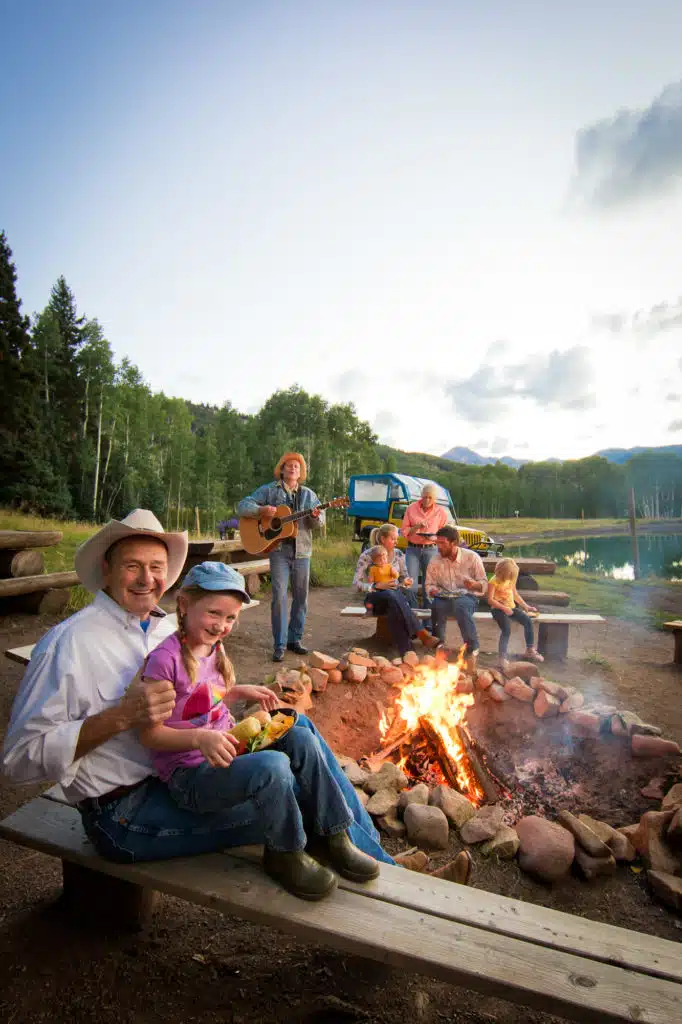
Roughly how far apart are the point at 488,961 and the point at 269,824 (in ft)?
2.34

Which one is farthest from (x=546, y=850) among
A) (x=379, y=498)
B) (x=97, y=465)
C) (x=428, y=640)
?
(x=97, y=465)

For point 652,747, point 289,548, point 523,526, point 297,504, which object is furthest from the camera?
point 523,526

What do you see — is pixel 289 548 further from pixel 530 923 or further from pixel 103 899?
pixel 530 923

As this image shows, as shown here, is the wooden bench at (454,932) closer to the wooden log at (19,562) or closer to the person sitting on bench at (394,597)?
the person sitting on bench at (394,597)

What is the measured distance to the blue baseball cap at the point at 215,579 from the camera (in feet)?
6.15

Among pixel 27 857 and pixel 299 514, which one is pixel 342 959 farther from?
pixel 299 514

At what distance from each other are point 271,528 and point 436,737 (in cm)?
281

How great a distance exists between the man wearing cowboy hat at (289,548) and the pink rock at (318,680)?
52.9 inches

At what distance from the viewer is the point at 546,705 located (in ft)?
13.2

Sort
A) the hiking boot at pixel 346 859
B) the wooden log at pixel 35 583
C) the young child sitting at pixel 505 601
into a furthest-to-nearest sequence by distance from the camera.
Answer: the wooden log at pixel 35 583
the young child sitting at pixel 505 601
the hiking boot at pixel 346 859

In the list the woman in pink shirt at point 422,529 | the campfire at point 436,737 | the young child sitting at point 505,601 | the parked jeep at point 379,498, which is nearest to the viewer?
the campfire at point 436,737

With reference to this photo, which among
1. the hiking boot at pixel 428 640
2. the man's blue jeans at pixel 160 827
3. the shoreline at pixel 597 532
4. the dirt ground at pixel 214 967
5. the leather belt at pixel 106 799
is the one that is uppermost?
the leather belt at pixel 106 799

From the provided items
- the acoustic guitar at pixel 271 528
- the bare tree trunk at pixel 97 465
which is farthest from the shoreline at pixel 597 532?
the acoustic guitar at pixel 271 528

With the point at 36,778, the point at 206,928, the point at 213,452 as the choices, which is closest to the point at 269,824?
the point at 36,778
